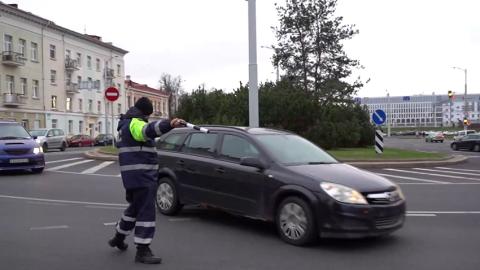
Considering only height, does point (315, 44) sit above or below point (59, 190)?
above

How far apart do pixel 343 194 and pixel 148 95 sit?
8702 centimetres

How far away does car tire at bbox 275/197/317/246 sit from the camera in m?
6.88

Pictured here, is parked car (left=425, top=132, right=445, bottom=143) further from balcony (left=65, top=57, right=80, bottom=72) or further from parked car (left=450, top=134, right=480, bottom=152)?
balcony (left=65, top=57, right=80, bottom=72)

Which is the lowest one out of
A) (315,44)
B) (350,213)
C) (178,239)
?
(178,239)

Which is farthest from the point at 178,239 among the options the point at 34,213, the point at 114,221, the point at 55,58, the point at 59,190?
the point at 55,58

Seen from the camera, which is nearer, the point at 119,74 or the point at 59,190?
the point at 59,190

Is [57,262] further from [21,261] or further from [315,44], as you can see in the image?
[315,44]

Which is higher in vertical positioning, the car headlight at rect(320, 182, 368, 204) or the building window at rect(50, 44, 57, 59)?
the building window at rect(50, 44, 57, 59)

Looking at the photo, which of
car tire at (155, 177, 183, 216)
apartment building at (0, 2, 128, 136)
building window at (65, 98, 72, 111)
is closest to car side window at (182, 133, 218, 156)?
car tire at (155, 177, 183, 216)

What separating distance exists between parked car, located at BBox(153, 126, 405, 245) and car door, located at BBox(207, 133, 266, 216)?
1 centimetres

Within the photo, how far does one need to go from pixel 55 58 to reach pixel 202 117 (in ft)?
122

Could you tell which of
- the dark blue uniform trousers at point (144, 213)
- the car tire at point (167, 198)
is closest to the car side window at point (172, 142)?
the car tire at point (167, 198)

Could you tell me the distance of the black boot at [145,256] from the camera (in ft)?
20.0

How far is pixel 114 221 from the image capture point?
28.5 feet
